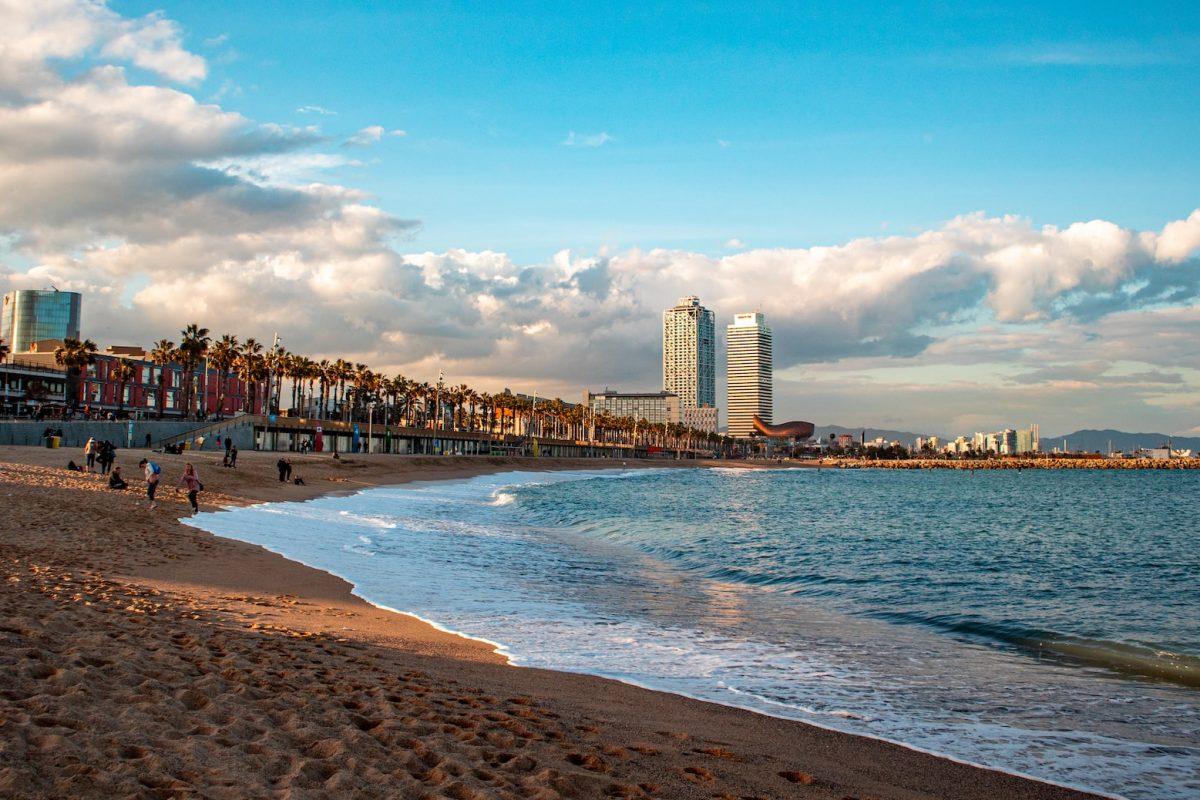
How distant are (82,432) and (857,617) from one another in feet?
210

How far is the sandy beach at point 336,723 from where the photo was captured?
5.54m

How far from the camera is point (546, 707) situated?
27.7 ft

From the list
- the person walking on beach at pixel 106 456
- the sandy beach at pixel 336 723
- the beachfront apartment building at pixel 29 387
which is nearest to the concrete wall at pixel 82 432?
the person walking on beach at pixel 106 456

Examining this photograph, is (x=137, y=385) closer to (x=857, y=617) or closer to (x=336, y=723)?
(x=857, y=617)

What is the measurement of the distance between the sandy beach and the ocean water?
3.66ft

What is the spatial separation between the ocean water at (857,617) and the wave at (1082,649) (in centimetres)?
6

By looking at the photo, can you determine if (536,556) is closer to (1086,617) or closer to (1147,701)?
(1086,617)

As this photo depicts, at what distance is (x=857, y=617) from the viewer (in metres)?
17.1

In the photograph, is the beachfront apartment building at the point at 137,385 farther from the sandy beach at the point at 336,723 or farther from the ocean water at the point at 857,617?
the sandy beach at the point at 336,723

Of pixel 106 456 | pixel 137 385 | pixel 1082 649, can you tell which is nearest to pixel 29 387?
pixel 137 385

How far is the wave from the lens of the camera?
498 inches

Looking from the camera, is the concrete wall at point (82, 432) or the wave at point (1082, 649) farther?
the concrete wall at point (82, 432)

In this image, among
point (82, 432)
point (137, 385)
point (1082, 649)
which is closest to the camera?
point (1082, 649)

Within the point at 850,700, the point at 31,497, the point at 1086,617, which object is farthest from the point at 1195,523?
the point at 31,497
